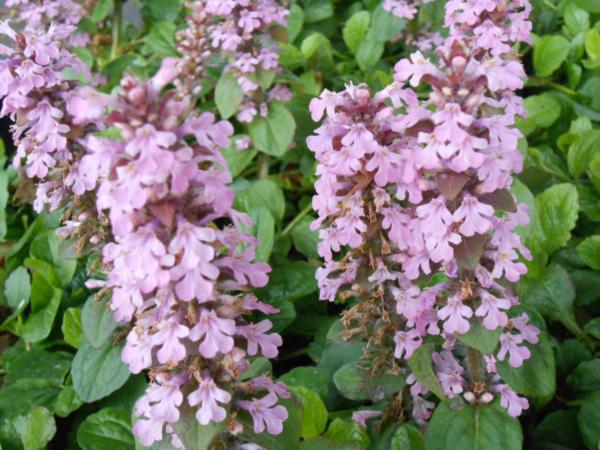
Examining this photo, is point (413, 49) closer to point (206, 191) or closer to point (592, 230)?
point (592, 230)

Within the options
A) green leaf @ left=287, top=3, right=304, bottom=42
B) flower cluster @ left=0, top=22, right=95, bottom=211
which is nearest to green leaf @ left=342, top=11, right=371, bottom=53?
green leaf @ left=287, top=3, right=304, bottom=42

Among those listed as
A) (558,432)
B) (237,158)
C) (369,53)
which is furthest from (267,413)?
(369,53)

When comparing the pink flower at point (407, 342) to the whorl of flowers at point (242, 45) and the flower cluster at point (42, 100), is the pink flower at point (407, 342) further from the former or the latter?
the whorl of flowers at point (242, 45)

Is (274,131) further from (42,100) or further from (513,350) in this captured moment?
(513,350)

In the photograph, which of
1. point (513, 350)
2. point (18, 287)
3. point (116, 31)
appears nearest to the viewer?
point (513, 350)

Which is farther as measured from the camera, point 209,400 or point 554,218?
point 554,218

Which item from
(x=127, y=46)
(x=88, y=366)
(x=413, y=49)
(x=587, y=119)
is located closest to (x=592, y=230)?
(x=587, y=119)
